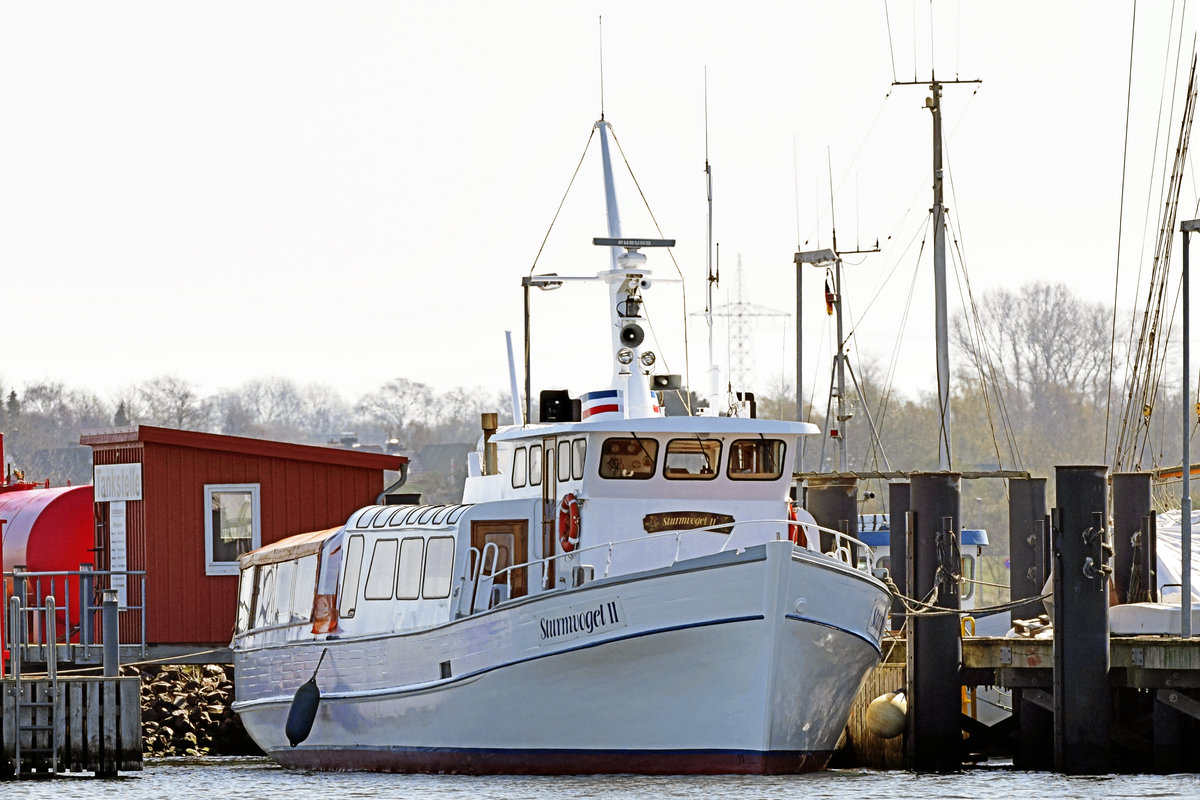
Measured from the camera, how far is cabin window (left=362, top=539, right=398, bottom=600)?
26844 millimetres

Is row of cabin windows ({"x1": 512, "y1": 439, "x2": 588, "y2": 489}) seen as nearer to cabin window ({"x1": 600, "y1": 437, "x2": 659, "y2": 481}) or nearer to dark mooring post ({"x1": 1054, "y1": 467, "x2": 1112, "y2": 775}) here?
cabin window ({"x1": 600, "y1": 437, "x2": 659, "y2": 481})

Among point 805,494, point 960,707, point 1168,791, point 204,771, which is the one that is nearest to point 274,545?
point 204,771

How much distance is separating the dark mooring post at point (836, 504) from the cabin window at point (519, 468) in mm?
6093

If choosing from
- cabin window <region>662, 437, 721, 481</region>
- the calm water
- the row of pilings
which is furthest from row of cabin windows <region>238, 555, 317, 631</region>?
the row of pilings

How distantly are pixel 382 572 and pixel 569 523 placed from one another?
280 cm

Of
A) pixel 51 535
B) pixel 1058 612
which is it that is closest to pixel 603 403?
pixel 1058 612

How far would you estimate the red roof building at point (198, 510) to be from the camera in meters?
32.0

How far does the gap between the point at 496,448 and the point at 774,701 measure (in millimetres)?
6637

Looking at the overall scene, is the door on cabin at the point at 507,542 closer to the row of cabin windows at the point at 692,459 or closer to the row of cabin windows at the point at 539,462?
the row of cabin windows at the point at 539,462

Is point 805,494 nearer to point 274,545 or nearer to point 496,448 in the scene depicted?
point 496,448

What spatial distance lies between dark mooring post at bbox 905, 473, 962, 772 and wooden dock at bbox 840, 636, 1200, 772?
1.49 ft

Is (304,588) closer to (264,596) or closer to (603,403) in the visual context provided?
(264,596)

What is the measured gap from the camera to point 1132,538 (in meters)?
27.4

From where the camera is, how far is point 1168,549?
35.5 metres
